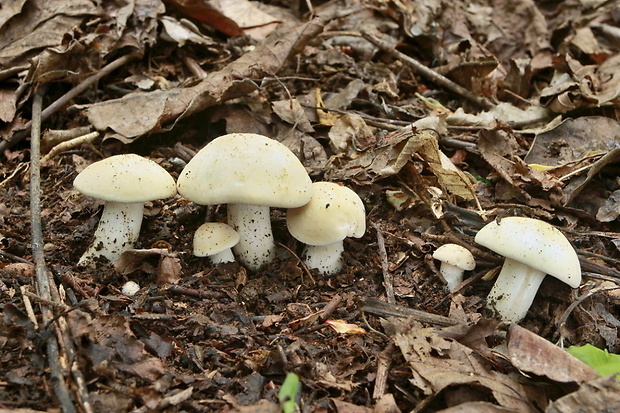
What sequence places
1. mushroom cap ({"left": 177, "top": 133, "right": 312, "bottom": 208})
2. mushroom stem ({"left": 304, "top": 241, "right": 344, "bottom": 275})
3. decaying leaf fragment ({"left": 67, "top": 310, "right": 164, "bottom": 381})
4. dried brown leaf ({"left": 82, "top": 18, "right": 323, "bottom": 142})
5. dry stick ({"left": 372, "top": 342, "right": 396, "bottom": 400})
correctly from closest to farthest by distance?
decaying leaf fragment ({"left": 67, "top": 310, "right": 164, "bottom": 381})
dry stick ({"left": 372, "top": 342, "right": 396, "bottom": 400})
mushroom cap ({"left": 177, "top": 133, "right": 312, "bottom": 208})
mushroom stem ({"left": 304, "top": 241, "right": 344, "bottom": 275})
dried brown leaf ({"left": 82, "top": 18, "right": 323, "bottom": 142})

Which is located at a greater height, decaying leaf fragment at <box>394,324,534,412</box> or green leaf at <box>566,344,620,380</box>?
green leaf at <box>566,344,620,380</box>

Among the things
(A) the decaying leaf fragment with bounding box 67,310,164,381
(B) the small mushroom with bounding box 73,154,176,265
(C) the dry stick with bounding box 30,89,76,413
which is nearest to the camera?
(C) the dry stick with bounding box 30,89,76,413

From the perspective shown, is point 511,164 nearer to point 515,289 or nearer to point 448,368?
point 515,289

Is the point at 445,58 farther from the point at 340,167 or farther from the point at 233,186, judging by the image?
the point at 233,186

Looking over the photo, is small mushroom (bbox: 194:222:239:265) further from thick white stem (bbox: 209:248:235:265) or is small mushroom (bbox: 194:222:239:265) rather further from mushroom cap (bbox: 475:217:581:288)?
mushroom cap (bbox: 475:217:581:288)

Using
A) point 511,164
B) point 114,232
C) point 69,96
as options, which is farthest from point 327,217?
point 69,96

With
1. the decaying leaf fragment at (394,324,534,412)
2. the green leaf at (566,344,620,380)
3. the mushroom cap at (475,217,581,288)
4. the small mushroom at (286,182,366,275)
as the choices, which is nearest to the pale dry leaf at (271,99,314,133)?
the small mushroom at (286,182,366,275)
